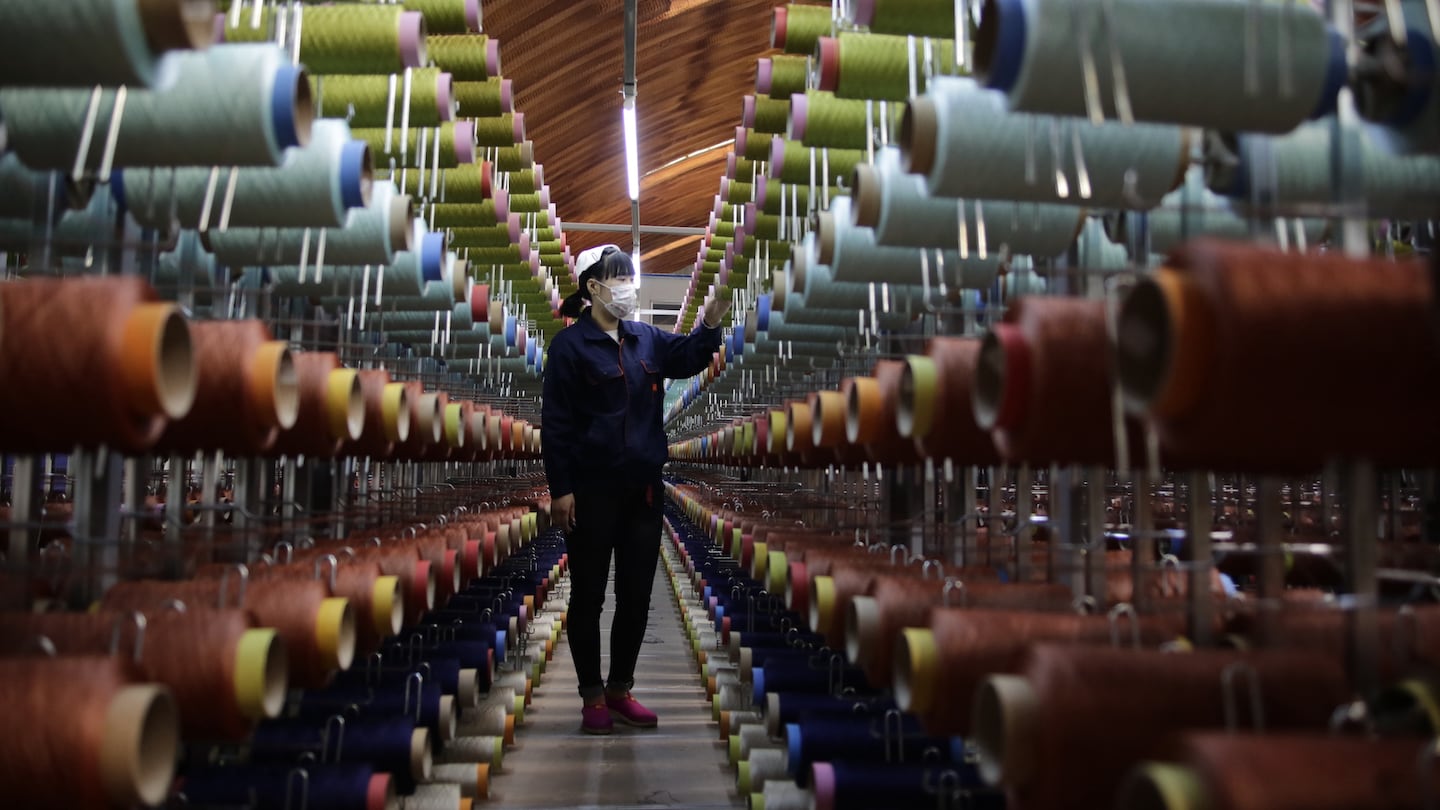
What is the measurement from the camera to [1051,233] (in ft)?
8.81

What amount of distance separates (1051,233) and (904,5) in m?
0.58

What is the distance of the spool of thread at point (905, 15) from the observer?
9.15ft

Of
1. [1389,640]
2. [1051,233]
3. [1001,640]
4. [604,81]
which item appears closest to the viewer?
[1389,640]

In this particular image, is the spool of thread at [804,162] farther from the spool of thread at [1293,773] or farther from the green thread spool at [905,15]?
the spool of thread at [1293,773]

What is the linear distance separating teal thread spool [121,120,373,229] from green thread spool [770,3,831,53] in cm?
189

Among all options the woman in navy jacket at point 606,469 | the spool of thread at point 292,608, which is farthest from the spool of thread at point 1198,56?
the woman in navy jacket at point 606,469

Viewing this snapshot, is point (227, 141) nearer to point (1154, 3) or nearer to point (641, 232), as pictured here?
point (1154, 3)

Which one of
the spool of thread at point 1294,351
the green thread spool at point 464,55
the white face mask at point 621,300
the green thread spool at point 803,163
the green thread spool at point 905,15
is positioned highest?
the green thread spool at point 464,55

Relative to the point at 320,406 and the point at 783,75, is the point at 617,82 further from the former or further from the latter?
the point at 320,406

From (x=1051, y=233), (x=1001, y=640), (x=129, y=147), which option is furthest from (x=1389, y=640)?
(x=129, y=147)

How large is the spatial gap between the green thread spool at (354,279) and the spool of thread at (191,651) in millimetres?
1582

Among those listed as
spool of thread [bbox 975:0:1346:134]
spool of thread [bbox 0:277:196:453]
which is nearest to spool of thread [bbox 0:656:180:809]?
spool of thread [bbox 0:277:196:453]

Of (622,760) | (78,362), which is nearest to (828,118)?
(622,760)

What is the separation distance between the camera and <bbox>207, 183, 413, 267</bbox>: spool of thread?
3.12m
